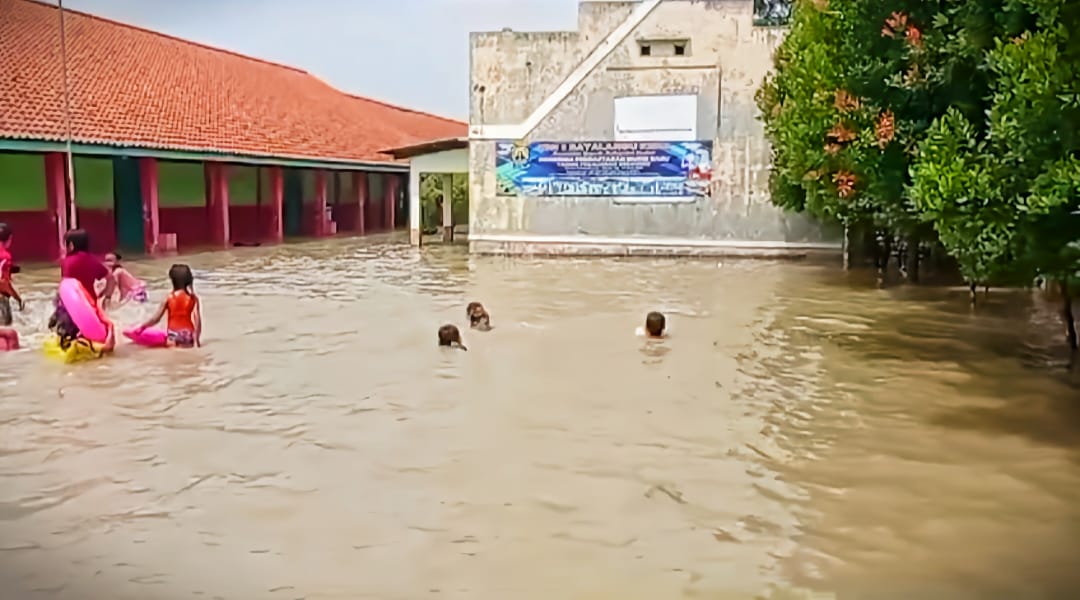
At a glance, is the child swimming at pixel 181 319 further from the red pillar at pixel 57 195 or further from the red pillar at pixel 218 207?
the red pillar at pixel 218 207

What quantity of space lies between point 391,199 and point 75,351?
1194 inches

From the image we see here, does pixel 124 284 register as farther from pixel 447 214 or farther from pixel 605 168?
pixel 447 214

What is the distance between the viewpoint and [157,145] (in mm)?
23672

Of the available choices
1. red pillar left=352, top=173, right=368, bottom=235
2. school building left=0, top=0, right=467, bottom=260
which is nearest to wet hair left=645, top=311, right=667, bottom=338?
school building left=0, top=0, right=467, bottom=260

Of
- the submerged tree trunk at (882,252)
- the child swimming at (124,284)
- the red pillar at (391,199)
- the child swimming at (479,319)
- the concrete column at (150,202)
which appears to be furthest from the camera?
the red pillar at (391,199)

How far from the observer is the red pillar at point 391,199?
40.3m

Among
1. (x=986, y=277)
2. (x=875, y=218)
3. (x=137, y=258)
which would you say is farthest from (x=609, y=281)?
(x=137, y=258)

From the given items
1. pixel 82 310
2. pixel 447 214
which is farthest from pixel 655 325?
pixel 447 214

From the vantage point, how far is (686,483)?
21.5 feet

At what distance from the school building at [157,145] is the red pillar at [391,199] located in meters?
2.15

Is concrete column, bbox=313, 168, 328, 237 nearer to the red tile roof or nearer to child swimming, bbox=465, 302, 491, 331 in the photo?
the red tile roof

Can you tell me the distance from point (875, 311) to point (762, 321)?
2.15 meters

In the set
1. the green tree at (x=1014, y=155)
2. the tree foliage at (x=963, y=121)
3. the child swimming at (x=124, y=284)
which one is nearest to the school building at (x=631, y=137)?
the tree foliage at (x=963, y=121)

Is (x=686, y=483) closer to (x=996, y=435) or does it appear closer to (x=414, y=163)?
(x=996, y=435)
